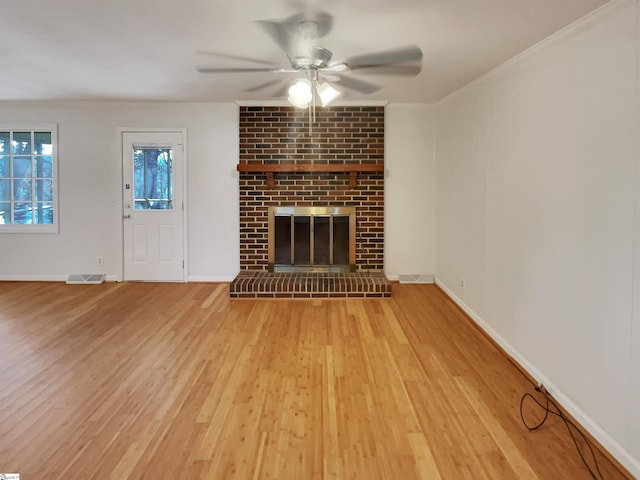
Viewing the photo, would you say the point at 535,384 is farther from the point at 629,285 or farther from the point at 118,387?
the point at 118,387

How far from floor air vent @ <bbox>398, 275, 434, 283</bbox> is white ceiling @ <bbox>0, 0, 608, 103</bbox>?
2.37 meters

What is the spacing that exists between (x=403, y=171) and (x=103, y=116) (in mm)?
3850

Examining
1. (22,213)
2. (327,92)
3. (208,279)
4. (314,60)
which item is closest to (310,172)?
(208,279)

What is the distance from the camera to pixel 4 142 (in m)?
5.25

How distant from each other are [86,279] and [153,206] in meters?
1.25

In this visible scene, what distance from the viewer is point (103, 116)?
520cm

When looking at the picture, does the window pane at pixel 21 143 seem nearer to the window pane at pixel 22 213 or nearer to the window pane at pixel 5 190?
the window pane at pixel 5 190

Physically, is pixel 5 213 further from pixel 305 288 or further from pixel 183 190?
pixel 305 288

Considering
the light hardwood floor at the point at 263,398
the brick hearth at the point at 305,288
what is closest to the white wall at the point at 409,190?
the brick hearth at the point at 305,288

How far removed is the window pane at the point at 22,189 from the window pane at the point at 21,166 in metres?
0.08

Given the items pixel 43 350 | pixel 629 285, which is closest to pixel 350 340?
pixel 629 285

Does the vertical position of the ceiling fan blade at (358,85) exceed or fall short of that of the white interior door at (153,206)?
it exceeds it

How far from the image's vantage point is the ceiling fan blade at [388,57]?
3064 millimetres

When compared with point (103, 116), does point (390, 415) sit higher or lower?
lower
